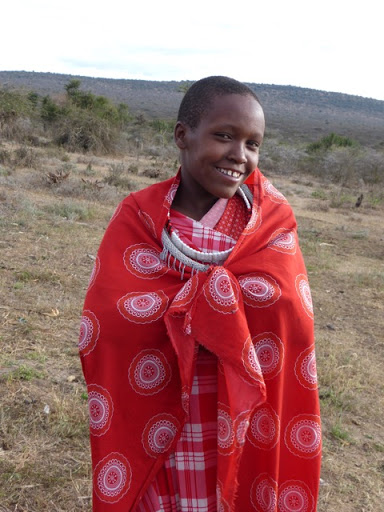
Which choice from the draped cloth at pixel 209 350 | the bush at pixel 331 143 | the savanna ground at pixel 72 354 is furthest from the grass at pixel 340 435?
the bush at pixel 331 143

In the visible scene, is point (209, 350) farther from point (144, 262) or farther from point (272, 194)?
point (272, 194)

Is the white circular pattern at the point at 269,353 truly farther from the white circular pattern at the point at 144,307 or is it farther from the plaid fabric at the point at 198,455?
the white circular pattern at the point at 144,307

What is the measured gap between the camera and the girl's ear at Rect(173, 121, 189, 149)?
1.42 meters

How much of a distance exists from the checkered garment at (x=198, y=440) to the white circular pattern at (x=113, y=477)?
8 cm

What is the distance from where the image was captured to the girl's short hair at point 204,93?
4.51ft

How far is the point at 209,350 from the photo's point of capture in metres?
1.31

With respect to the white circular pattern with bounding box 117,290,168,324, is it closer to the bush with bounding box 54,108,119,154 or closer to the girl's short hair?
the girl's short hair

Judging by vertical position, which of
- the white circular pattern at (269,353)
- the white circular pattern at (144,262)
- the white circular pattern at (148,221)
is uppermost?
the white circular pattern at (148,221)

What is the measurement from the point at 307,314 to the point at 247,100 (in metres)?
0.55

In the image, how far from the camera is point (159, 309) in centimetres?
132

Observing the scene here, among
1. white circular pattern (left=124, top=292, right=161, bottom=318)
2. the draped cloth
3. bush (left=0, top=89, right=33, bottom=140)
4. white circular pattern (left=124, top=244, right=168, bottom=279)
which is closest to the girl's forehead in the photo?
the draped cloth

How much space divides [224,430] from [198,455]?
14cm

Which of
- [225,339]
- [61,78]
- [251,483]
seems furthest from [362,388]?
[61,78]

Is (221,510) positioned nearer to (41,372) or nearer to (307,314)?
(307,314)
